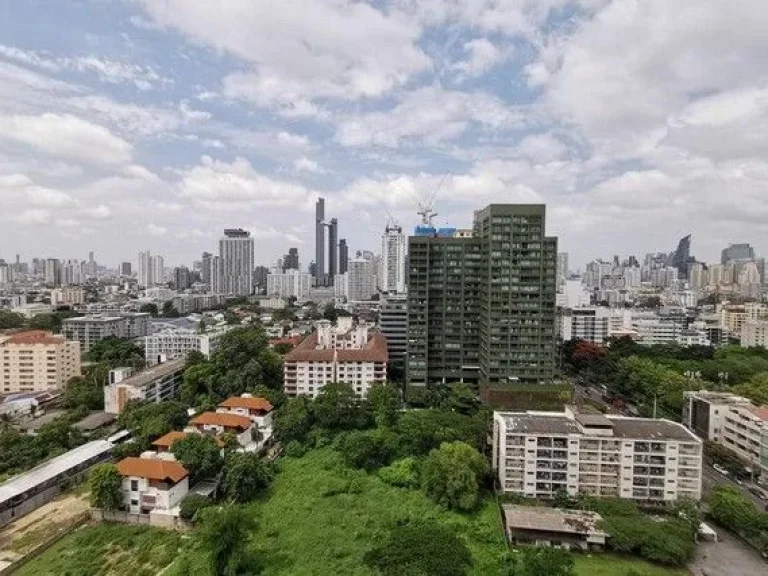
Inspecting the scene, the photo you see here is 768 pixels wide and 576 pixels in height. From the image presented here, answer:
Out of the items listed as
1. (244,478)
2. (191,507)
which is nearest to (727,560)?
(244,478)

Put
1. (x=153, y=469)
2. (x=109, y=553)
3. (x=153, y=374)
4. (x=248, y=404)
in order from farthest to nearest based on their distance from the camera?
(x=153, y=374), (x=248, y=404), (x=153, y=469), (x=109, y=553)

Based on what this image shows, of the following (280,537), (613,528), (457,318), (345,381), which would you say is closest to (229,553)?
(280,537)

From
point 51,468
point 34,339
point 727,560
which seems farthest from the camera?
point 34,339

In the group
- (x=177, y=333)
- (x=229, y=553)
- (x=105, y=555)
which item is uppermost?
(x=177, y=333)

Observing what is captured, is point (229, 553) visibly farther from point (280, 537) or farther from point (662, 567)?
point (662, 567)

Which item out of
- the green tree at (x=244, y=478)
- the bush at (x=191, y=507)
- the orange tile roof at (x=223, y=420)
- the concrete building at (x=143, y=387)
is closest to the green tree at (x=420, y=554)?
the green tree at (x=244, y=478)

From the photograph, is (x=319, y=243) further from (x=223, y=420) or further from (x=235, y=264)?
(x=223, y=420)

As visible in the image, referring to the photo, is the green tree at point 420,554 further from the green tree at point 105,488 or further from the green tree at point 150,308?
the green tree at point 150,308
